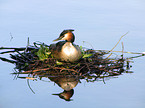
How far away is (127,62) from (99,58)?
0.44 metres

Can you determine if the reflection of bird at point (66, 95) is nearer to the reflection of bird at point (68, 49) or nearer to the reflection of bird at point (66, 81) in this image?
the reflection of bird at point (66, 81)

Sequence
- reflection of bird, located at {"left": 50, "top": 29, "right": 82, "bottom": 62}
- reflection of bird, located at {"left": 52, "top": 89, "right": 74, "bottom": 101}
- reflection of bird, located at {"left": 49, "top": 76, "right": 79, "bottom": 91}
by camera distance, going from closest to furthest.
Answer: reflection of bird, located at {"left": 52, "top": 89, "right": 74, "bottom": 101}
reflection of bird, located at {"left": 49, "top": 76, "right": 79, "bottom": 91}
reflection of bird, located at {"left": 50, "top": 29, "right": 82, "bottom": 62}

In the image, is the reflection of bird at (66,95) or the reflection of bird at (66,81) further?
the reflection of bird at (66,81)

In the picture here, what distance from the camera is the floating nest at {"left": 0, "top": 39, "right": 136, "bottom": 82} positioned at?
19.9 feet

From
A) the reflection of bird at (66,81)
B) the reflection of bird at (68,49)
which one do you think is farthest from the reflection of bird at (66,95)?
the reflection of bird at (68,49)

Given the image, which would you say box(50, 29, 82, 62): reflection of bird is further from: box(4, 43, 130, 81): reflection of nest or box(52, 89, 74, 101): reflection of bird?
box(52, 89, 74, 101): reflection of bird

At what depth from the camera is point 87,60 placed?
6535 mm

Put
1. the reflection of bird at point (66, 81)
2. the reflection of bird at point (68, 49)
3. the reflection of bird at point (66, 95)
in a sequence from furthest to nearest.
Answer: the reflection of bird at point (68, 49), the reflection of bird at point (66, 81), the reflection of bird at point (66, 95)

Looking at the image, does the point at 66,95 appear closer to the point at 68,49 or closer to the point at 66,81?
the point at 66,81

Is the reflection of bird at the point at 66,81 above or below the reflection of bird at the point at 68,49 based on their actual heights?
below

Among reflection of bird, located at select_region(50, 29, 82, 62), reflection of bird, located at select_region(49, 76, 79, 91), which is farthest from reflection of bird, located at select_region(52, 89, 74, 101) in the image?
reflection of bird, located at select_region(50, 29, 82, 62)

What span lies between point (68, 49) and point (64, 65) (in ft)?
0.79

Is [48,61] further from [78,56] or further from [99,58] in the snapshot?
[99,58]

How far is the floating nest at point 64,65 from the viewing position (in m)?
6.05
